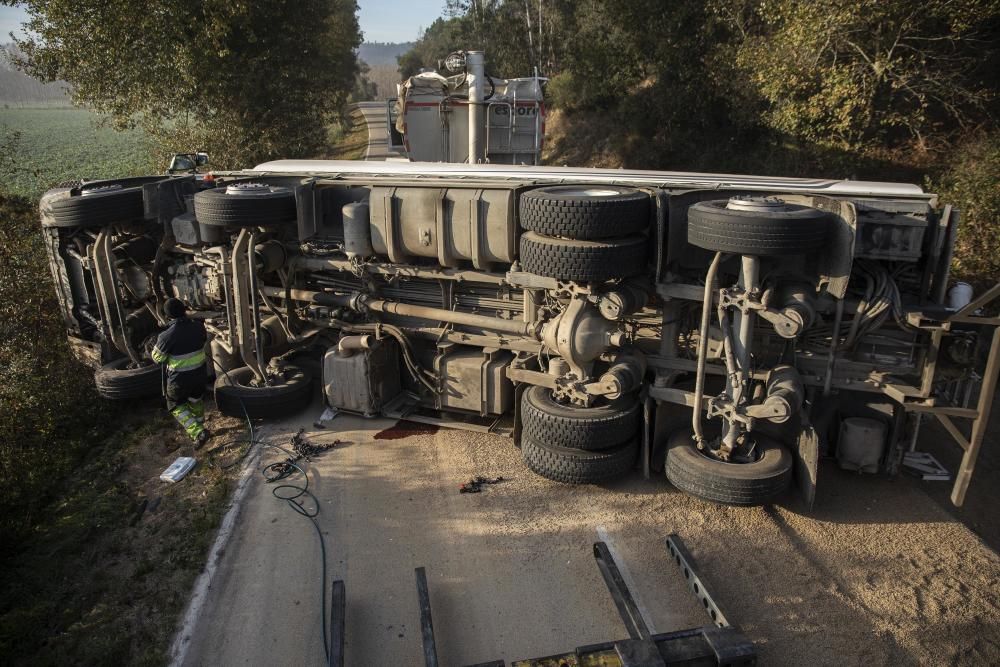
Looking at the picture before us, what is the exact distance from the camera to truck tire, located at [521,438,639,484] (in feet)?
19.6

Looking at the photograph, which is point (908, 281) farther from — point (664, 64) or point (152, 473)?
point (664, 64)

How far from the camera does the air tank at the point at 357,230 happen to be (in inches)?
284

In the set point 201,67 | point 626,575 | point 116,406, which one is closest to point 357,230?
point 116,406

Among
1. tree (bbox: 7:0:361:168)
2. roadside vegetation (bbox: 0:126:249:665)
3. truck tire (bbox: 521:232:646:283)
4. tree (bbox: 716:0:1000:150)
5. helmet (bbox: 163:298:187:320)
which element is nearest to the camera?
roadside vegetation (bbox: 0:126:249:665)

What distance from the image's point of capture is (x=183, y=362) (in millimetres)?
7242

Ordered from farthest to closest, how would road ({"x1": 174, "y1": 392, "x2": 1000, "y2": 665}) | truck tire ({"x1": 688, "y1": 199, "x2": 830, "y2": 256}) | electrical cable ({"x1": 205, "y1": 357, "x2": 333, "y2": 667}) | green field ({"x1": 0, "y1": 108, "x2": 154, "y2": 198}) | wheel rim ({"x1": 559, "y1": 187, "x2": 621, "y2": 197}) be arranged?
green field ({"x1": 0, "y1": 108, "x2": 154, "y2": 198}) → wheel rim ({"x1": 559, "y1": 187, "x2": 621, "y2": 197}) → electrical cable ({"x1": 205, "y1": 357, "x2": 333, "y2": 667}) → truck tire ({"x1": 688, "y1": 199, "x2": 830, "y2": 256}) → road ({"x1": 174, "y1": 392, "x2": 1000, "y2": 665})

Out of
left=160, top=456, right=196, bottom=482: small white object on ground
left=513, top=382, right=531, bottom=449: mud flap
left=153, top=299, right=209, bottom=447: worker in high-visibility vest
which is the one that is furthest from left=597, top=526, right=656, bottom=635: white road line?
left=153, top=299, right=209, bottom=447: worker in high-visibility vest

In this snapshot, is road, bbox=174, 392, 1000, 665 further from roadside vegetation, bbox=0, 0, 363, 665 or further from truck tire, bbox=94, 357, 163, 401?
truck tire, bbox=94, 357, 163, 401

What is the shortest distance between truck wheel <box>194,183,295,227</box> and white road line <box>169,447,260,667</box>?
262 cm

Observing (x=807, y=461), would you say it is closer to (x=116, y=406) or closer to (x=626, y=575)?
(x=626, y=575)

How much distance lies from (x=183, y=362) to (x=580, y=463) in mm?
4471

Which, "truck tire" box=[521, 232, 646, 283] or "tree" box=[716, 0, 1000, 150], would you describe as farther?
"tree" box=[716, 0, 1000, 150]

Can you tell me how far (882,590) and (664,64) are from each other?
1813 centimetres

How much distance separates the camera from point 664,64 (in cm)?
1981
